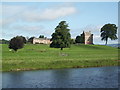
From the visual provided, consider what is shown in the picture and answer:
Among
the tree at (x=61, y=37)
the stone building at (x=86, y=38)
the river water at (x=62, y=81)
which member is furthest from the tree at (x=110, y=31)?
the river water at (x=62, y=81)

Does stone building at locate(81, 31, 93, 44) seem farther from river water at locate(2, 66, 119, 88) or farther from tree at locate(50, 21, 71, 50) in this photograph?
river water at locate(2, 66, 119, 88)

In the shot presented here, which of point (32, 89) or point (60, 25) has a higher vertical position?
point (60, 25)

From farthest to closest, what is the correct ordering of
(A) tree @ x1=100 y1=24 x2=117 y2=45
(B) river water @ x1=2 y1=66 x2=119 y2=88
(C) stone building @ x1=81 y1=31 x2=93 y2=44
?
(C) stone building @ x1=81 y1=31 x2=93 y2=44 < (A) tree @ x1=100 y1=24 x2=117 y2=45 < (B) river water @ x1=2 y1=66 x2=119 y2=88

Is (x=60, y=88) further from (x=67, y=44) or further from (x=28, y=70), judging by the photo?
(x=67, y=44)

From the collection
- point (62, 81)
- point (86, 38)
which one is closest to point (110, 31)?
point (86, 38)

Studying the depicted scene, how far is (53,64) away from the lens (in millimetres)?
53906

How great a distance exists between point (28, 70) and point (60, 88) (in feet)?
70.9

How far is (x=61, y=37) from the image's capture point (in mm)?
102062

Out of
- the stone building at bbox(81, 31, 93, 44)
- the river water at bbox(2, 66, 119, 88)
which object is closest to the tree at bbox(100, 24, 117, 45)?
the stone building at bbox(81, 31, 93, 44)

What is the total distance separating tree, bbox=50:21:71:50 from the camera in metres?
99.4

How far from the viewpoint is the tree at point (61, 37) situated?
3912 inches

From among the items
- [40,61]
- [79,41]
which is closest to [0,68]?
[40,61]

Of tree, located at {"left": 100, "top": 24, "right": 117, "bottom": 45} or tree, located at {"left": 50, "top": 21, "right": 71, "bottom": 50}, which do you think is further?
tree, located at {"left": 100, "top": 24, "right": 117, "bottom": 45}

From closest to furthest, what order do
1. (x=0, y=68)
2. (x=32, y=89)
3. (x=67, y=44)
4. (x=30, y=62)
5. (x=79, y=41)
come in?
(x=32, y=89) → (x=0, y=68) → (x=30, y=62) → (x=67, y=44) → (x=79, y=41)
